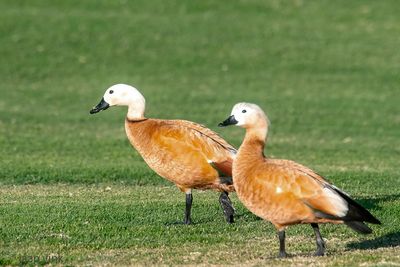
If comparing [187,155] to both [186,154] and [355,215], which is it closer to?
[186,154]

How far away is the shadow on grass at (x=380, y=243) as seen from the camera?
1039 cm

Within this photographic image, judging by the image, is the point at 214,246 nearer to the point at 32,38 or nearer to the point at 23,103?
the point at 23,103

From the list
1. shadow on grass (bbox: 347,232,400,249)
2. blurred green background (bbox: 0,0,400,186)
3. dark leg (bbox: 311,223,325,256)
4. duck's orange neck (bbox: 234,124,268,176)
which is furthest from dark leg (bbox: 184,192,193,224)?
blurred green background (bbox: 0,0,400,186)

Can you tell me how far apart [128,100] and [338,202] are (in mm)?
3812

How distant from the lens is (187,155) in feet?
37.4

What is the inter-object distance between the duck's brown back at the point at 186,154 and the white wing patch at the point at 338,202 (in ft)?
6.95

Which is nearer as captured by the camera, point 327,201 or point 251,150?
point 327,201

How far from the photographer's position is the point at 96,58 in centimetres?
2866

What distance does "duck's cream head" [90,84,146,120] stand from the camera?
12.0 m

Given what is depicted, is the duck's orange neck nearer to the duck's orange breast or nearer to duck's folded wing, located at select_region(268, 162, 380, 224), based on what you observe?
the duck's orange breast

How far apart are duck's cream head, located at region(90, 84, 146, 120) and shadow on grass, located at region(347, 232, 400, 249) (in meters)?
3.18

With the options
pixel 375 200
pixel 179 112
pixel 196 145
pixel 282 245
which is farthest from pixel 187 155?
pixel 179 112

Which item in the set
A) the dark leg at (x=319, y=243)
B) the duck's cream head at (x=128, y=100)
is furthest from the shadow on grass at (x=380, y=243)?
the duck's cream head at (x=128, y=100)

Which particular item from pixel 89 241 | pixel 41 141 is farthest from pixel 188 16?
pixel 89 241
